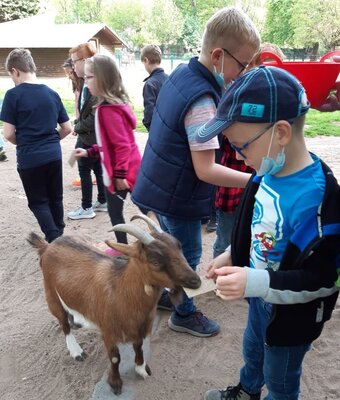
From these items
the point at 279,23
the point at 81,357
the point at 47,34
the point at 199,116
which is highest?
the point at 199,116

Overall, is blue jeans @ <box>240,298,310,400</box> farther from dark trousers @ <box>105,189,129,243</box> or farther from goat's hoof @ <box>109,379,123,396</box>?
dark trousers @ <box>105,189,129,243</box>

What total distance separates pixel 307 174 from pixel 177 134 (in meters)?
0.91

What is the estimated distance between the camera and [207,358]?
286 cm

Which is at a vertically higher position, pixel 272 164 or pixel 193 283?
pixel 272 164

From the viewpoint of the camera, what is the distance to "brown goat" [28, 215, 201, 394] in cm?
211

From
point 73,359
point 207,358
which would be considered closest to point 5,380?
point 73,359

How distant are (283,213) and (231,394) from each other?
4.55 feet

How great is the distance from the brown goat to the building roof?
2794 cm

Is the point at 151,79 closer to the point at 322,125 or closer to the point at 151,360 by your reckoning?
the point at 151,360

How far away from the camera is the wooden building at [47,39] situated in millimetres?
29531

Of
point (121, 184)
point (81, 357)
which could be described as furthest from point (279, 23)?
point (81, 357)

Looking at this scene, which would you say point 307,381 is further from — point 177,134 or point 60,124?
point 60,124

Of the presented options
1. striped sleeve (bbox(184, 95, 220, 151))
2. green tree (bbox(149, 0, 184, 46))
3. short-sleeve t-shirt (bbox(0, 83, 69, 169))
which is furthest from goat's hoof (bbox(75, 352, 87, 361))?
green tree (bbox(149, 0, 184, 46))

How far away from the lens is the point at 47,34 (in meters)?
31.5
